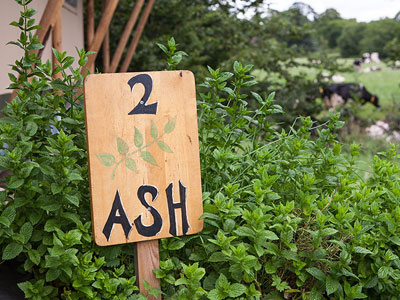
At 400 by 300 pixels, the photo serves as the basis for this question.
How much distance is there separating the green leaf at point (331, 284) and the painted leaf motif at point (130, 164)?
70 cm

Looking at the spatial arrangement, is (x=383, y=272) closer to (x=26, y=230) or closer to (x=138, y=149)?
(x=138, y=149)

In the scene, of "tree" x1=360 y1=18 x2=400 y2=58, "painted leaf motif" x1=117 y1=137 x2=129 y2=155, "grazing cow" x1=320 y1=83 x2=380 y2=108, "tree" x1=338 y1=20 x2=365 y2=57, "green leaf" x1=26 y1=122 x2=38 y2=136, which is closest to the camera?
"painted leaf motif" x1=117 y1=137 x2=129 y2=155

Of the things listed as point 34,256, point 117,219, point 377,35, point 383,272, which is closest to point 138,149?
point 117,219

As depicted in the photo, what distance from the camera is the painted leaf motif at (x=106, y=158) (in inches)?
59.4

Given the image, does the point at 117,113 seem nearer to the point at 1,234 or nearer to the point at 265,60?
the point at 1,234

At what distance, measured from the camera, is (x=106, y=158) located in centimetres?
151

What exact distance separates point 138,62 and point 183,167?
7.63 meters

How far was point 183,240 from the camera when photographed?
164 cm

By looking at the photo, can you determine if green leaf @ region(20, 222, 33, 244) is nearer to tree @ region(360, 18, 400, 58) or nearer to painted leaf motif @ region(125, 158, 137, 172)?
painted leaf motif @ region(125, 158, 137, 172)

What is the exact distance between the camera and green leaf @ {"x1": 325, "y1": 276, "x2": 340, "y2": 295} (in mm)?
1490

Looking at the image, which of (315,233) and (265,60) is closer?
(315,233)

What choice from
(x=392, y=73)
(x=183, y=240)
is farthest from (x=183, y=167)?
(x=392, y=73)

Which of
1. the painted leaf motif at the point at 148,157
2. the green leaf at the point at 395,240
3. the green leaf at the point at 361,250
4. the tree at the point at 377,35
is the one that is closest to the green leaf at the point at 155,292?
the painted leaf motif at the point at 148,157

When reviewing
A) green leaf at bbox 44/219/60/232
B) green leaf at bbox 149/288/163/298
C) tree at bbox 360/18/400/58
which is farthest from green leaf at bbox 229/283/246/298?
tree at bbox 360/18/400/58
